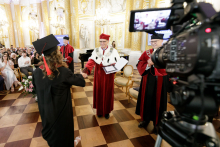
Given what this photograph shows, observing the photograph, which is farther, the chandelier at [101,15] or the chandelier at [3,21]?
the chandelier at [3,21]

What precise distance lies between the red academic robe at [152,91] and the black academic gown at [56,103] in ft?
3.71

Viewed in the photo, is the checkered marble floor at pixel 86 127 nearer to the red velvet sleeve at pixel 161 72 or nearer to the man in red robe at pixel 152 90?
the man in red robe at pixel 152 90

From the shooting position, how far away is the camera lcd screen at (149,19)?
0.82 m

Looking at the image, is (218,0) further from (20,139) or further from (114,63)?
Result: (20,139)

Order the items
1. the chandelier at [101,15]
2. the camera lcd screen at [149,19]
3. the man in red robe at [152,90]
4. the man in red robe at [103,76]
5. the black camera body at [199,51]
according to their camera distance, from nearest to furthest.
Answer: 1. the black camera body at [199,51]
2. the camera lcd screen at [149,19]
3. the man in red robe at [152,90]
4. the man in red robe at [103,76]
5. the chandelier at [101,15]

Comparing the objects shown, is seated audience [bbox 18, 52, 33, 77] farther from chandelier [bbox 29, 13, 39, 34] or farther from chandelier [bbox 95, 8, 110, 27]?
chandelier [bbox 29, 13, 39, 34]

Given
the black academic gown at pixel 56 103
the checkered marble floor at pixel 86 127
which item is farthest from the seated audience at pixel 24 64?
the black academic gown at pixel 56 103

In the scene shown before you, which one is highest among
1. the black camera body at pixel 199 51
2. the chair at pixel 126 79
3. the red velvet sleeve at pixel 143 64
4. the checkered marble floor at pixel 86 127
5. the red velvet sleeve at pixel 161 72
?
the black camera body at pixel 199 51

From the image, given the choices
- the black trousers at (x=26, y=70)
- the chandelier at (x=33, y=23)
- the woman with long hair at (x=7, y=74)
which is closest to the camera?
the woman with long hair at (x=7, y=74)

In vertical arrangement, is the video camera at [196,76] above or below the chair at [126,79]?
above

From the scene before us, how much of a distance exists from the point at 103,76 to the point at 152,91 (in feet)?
3.10

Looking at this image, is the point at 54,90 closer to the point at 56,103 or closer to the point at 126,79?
the point at 56,103

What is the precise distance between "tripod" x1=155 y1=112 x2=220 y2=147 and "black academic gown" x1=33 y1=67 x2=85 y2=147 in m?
1.03

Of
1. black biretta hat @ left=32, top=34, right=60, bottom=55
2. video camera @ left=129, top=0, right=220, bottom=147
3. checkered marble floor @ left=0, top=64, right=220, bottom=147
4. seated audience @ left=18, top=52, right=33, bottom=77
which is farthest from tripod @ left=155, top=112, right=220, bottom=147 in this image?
seated audience @ left=18, top=52, right=33, bottom=77
